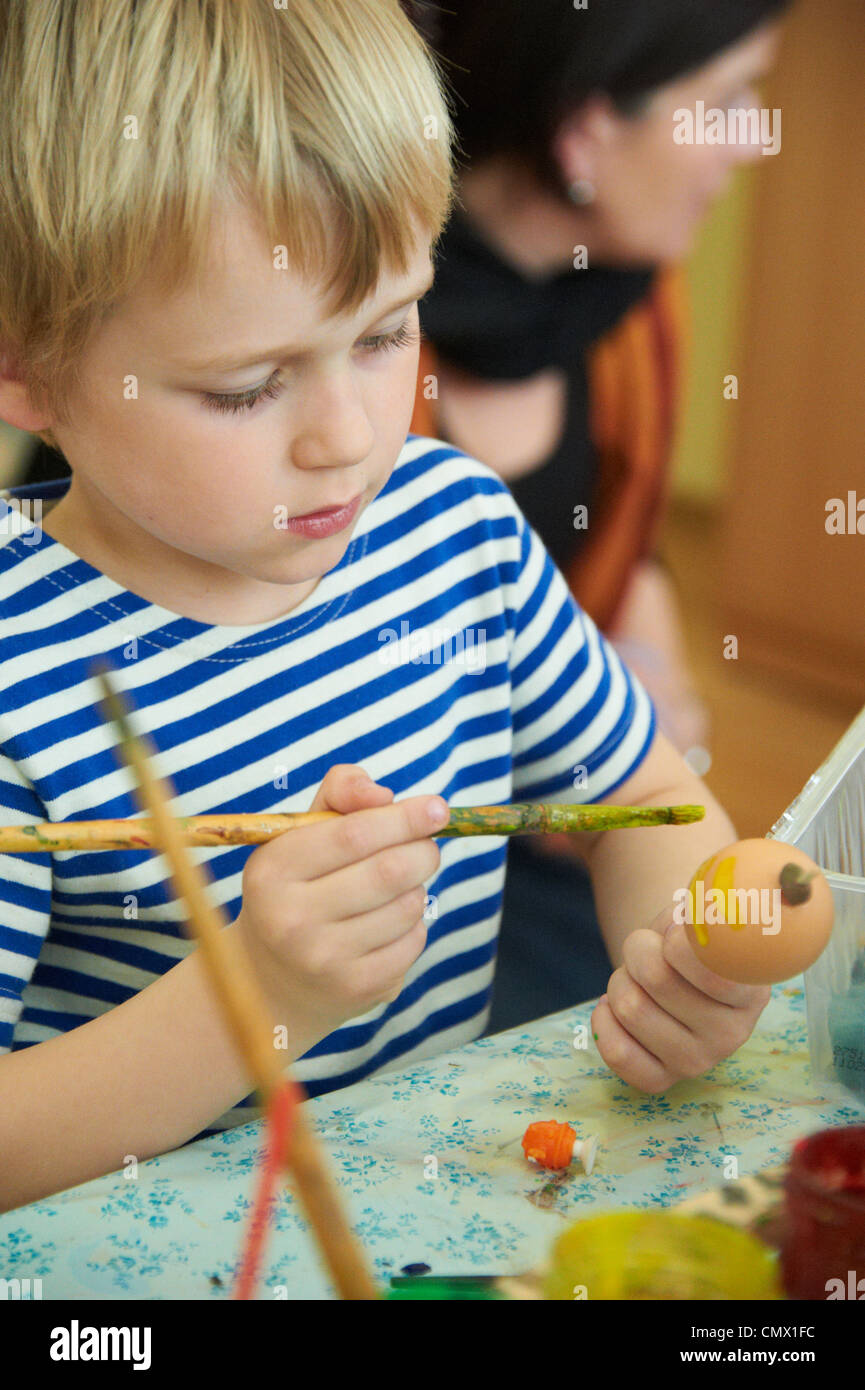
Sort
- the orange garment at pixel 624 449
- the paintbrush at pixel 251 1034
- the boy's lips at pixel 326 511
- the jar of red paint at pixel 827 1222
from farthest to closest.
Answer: the orange garment at pixel 624 449
the boy's lips at pixel 326 511
the jar of red paint at pixel 827 1222
the paintbrush at pixel 251 1034

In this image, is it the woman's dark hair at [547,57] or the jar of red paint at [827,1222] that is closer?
the jar of red paint at [827,1222]

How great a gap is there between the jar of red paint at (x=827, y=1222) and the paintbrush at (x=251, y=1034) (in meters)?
0.20

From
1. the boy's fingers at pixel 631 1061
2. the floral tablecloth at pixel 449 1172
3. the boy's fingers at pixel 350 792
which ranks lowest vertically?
the floral tablecloth at pixel 449 1172

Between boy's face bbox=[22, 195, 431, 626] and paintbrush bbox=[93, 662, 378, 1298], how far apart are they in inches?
12.8

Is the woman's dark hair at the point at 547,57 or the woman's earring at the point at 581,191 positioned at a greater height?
the woman's dark hair at the point at 547,57

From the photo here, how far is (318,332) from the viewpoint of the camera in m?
0.62

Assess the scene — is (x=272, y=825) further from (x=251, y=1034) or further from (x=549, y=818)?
(x=251, y=1034)

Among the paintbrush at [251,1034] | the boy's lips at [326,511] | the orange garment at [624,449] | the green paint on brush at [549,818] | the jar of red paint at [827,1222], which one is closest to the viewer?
the paintbrush at [251,1034]

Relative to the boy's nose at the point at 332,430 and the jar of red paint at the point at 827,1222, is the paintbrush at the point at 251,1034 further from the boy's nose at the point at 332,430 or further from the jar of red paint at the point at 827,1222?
the boy's nose at the point at 332,430

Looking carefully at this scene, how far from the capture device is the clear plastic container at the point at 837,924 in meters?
0.62

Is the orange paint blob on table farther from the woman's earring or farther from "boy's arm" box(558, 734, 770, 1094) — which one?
the woman's earring

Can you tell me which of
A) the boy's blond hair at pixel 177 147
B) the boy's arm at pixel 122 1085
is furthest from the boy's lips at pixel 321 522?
the boy's arm at pixel 122 1085

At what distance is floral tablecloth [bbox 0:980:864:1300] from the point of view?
0.54 metres
